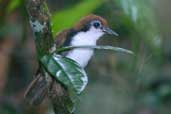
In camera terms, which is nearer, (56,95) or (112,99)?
Answer: (56,95)

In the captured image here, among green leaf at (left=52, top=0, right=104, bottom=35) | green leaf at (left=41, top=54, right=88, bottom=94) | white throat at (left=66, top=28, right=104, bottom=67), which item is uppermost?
green leaf at (left=41, top=54, right=88, bottom=94)

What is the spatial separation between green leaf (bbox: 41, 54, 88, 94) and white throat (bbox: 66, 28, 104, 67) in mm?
1498

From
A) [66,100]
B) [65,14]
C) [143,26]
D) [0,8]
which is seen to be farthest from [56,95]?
[65,14]

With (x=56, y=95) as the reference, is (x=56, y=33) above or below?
below

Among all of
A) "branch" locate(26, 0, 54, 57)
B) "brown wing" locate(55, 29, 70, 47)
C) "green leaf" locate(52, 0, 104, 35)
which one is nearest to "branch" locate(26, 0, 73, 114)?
"branch" locate(26, 0, 54, 57)

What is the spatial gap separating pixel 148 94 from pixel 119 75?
0.31m

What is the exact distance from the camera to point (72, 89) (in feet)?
5.26

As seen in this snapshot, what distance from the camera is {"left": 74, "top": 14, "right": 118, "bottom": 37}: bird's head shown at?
3.32 meters

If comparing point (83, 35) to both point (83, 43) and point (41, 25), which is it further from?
point (41, 25)

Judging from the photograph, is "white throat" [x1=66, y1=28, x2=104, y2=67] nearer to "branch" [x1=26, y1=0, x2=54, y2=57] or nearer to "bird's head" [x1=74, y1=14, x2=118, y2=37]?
"bird's head" [x1=74, y1=14, x2=118, y2=37]

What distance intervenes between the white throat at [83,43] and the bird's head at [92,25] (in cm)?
1

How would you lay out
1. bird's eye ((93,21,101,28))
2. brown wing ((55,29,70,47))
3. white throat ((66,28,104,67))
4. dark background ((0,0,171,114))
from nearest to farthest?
1. brown wing ((55,29,70,47))
2. white throat ((66,28,104,67))
3. bird's eye ((93,21,101,28))
4. dark background ((0,0,171,114))

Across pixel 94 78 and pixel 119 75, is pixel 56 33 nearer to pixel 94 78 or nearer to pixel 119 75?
pixel 119 75

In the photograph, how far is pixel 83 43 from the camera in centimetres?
341
